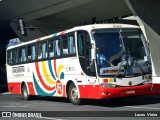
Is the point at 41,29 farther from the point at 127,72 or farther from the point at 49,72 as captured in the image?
the point at 127,72

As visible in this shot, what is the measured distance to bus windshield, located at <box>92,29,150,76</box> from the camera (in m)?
14.9

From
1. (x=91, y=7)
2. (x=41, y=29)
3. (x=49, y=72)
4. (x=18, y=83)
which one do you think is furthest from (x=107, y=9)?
(x=49, y=72)

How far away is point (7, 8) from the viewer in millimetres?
42438

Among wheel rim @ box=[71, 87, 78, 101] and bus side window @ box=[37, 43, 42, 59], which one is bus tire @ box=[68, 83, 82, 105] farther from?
bus side window @ box=[37, 43, 42, 59]

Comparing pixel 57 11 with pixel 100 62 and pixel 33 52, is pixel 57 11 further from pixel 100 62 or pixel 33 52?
pixel 100 62

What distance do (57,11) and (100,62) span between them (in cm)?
2604

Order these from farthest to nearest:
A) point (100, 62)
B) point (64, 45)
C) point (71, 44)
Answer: point (64, 45) < point (71, 44) < point (100, 62)

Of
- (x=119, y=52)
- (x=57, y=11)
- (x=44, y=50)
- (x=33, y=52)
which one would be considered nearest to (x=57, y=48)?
(x=44, y=50)

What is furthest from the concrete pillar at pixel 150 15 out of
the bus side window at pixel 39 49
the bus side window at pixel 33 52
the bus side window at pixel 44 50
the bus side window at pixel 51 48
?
the bus side window at pixel 51 48

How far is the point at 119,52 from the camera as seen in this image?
15.2 meters

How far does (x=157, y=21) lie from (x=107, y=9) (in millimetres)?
9926

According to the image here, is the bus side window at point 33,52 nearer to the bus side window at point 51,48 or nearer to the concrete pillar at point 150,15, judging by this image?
the bus side window at point 51,48

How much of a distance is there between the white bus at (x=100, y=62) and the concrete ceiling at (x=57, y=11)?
796 inches

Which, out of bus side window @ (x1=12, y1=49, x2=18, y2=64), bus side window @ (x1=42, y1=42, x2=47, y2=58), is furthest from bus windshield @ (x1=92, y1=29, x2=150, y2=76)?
bus side window @ (x1=12, y1=49, x2=18, y2=64)
